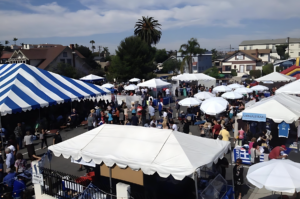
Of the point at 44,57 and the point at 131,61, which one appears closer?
the point at 131,61

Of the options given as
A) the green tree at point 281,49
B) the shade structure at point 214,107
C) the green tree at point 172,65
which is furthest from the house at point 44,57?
the green tree at point 281,49

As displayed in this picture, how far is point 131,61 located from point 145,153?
35.3 m

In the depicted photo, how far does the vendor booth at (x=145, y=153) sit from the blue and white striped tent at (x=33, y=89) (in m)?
6.77

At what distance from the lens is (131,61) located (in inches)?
1607

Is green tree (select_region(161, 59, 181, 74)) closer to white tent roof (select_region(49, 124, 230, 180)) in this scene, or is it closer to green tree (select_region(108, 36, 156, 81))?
green tree (select_region(108, 36, 156, 81))

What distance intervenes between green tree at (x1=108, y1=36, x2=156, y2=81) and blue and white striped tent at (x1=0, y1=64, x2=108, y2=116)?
21.9 m

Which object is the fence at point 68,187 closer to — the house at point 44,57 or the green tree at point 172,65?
the house at point 44,57

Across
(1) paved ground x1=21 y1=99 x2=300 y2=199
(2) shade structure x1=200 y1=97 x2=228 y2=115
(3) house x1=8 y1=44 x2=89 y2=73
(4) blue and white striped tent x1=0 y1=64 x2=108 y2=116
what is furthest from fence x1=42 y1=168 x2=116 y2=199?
(3) house x1=8 y1=44 x2=89 y2=73

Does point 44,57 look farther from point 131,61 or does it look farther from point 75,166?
point 75,166

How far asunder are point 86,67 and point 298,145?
145 feet

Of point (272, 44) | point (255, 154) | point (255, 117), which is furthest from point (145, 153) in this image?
point (272, 44)

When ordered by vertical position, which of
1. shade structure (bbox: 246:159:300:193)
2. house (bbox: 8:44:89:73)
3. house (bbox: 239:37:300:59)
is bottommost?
shade structure (bbox: 246:159:300:193)

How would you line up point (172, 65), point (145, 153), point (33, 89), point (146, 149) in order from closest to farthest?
1. point (145, 153)
2. point (146, 149)
3. point (33, 89)
4. point (172, 65)

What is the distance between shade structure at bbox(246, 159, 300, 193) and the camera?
5.41 m
